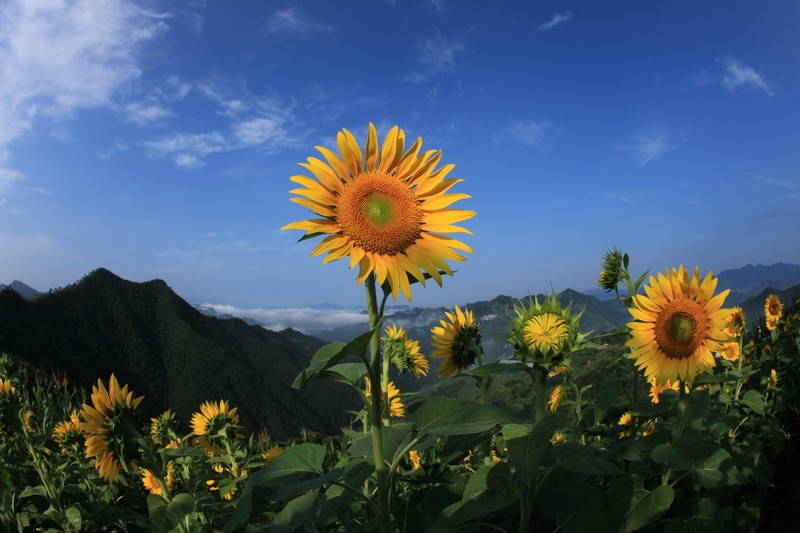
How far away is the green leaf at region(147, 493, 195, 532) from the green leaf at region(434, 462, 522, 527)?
1.49 metres

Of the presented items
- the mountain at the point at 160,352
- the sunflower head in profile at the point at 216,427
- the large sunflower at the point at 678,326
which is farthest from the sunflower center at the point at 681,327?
the mountain at the point at 160,352

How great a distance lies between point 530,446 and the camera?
178 centimetres

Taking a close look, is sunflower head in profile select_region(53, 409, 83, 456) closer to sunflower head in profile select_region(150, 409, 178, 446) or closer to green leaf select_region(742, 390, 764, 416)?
sunflower head in profile select_region(150, 409, 178, 446)

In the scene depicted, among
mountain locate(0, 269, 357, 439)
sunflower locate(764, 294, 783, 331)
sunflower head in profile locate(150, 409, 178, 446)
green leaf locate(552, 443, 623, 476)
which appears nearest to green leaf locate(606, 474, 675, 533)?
green leaf locate(552, 443, 623, 476)

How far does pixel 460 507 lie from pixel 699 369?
6.07ft

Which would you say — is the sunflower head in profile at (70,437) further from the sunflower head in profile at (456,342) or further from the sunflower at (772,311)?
the sunflower at (772,311)

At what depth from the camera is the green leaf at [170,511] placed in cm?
262

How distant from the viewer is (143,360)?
4348 inches

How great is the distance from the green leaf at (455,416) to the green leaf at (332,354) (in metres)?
0.45

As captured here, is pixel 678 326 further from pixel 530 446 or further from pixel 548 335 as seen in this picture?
pixel 530 446

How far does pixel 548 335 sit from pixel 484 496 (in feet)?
2.47

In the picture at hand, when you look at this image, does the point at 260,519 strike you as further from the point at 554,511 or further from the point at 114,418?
the point at 554,511

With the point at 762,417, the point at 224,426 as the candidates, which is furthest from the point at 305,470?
the point at 762,417

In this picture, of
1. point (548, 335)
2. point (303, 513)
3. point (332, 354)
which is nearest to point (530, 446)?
point (548, 335)
